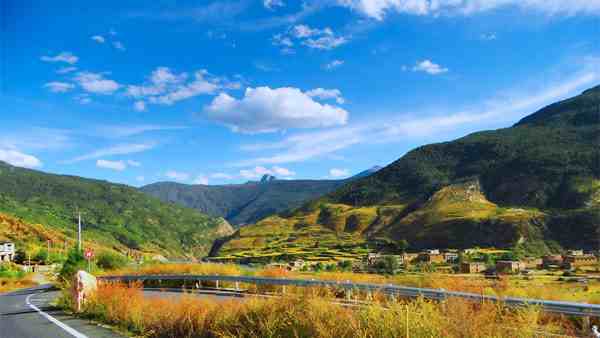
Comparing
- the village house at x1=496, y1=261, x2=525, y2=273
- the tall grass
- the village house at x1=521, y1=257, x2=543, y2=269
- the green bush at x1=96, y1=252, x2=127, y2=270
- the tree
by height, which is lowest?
the village house at x1=521, y1=257, x2=543, y2=269

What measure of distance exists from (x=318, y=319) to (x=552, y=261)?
102 m

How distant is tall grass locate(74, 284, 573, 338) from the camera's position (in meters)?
6.48

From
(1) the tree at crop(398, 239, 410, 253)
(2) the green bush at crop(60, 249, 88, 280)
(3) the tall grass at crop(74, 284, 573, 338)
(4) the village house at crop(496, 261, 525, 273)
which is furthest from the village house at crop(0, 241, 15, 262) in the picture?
(3) the tall grass at crop(74, 284, 573, 338)

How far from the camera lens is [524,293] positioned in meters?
14.3

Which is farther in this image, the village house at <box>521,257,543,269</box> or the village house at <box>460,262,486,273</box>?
the village house at <box>521,257,543,269</box>

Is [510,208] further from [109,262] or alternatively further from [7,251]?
[7,251]

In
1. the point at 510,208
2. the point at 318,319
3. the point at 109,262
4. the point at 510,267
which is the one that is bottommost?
the point at 510,267

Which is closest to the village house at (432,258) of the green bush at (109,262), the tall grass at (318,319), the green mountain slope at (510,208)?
the green mountain slope at (510,208)

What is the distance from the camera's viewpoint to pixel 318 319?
7.91 m

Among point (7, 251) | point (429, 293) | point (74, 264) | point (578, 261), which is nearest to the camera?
point (429, 293)

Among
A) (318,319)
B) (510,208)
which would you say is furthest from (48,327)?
(510,208)

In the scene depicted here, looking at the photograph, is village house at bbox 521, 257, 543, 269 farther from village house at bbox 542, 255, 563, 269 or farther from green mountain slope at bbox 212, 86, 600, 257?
green mountain slope at bbox 212, 86, 600, 257

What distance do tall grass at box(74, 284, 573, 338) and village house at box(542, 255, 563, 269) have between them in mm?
94201

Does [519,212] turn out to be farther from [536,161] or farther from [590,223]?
[536,161]
